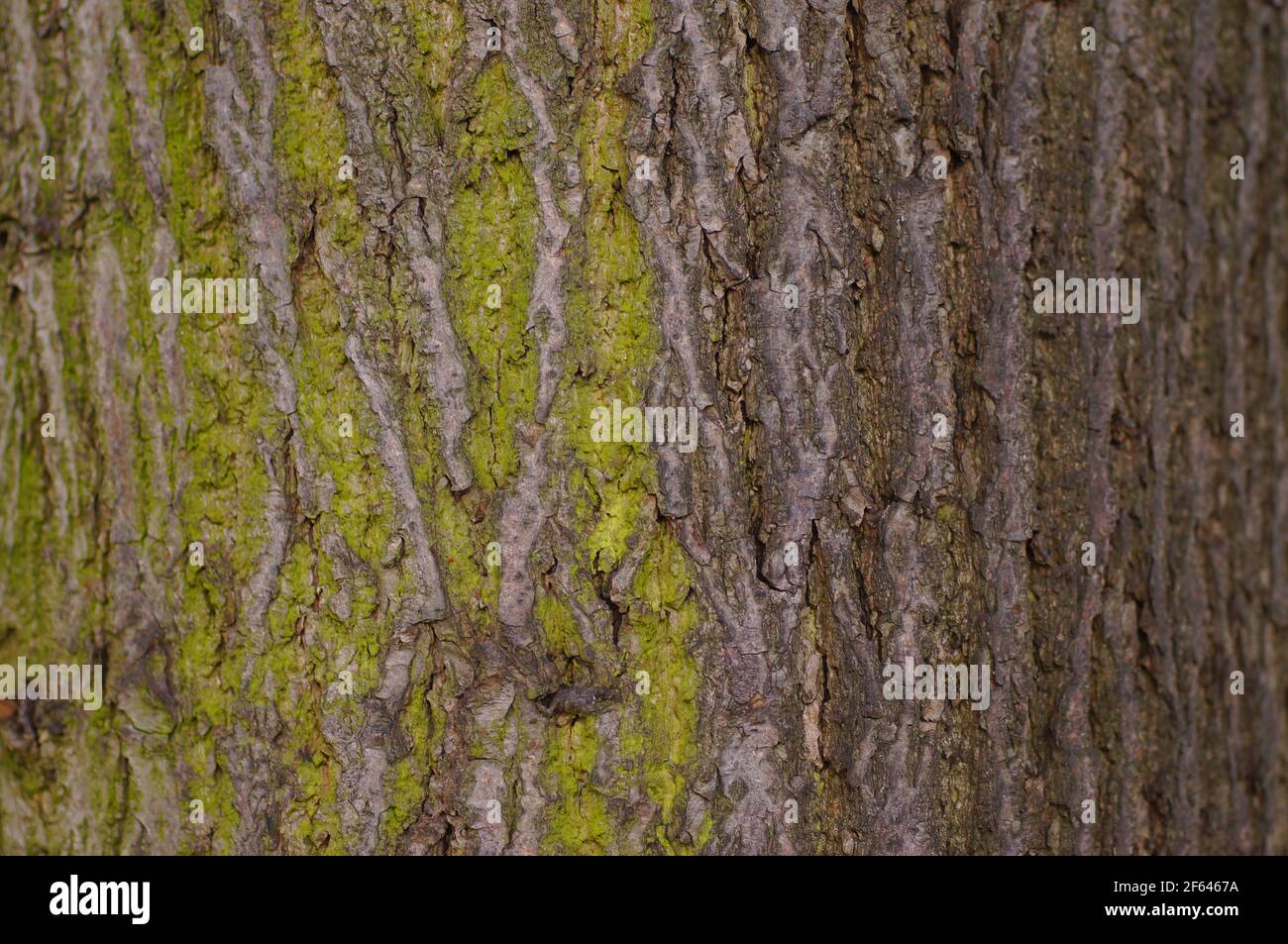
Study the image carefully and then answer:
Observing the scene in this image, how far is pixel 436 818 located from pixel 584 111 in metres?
1.08

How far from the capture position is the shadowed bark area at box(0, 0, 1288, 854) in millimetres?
1307

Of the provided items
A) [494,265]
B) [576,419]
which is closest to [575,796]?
[576,419]

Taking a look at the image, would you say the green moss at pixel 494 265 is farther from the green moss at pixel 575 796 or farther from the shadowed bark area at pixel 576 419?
the green moss at pixel 575 796

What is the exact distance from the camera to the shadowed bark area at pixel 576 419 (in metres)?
1.31

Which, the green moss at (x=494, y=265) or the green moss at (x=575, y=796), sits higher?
the green moss at (x=494, y=265)

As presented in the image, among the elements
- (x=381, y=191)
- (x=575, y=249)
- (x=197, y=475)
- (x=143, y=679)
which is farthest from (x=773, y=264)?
(x=143, y=679)

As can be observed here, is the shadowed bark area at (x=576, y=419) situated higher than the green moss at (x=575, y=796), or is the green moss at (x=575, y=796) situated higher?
the shadowed bark area at (x=576, y=419)

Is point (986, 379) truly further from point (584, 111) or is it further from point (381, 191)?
point (381, 191)

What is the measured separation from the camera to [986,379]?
1376mm

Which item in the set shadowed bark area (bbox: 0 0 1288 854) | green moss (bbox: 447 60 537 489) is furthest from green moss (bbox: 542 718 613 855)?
green moss (bbox: 447 60 537 489)

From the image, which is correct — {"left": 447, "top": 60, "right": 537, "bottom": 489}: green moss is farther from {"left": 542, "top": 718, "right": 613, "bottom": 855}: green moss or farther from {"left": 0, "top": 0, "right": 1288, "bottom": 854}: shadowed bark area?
{"left": 542, "top": 718, "right": 613, "bottom": 855}: green moss

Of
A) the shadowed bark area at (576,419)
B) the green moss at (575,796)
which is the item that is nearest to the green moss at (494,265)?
the shadowed bark area at (576,419)

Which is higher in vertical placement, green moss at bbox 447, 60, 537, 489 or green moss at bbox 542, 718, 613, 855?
green moss at bbox 447, 60, 537, 489

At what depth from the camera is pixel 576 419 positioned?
1312mm
